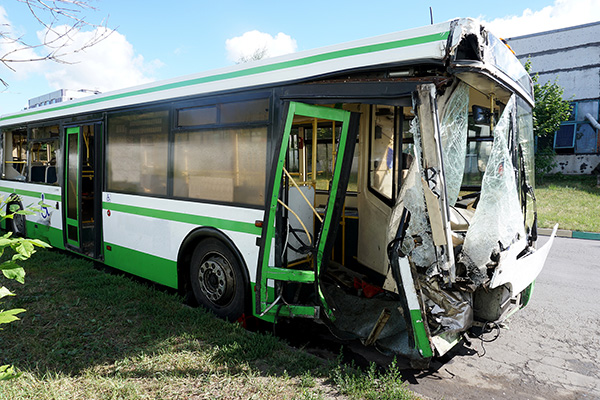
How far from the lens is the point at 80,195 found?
680cm

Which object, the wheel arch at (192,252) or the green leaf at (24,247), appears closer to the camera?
the green leaf at (24,247)

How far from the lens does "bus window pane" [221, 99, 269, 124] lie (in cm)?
430

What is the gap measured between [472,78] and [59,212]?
702cm

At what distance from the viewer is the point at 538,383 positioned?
3.59m

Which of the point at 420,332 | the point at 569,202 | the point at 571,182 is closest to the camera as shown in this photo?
the point at 420,332

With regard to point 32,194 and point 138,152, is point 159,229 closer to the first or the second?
point 138,152

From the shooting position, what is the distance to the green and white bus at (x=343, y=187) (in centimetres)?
336

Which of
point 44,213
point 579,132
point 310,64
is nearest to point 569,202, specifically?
point 579,132

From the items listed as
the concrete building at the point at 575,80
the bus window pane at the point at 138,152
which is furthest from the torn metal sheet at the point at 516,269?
the concrete building at the point at 575,80

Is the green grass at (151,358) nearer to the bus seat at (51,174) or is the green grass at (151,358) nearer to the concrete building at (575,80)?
the bus seat at (51,174)

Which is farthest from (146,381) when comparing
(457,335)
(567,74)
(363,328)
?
(567,74)

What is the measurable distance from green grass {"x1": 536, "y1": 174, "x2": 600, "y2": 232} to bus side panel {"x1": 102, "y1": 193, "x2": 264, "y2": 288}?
10403 mm

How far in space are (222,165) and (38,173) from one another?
17.6 feet

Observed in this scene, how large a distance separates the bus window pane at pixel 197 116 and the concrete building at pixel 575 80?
1928 cm
